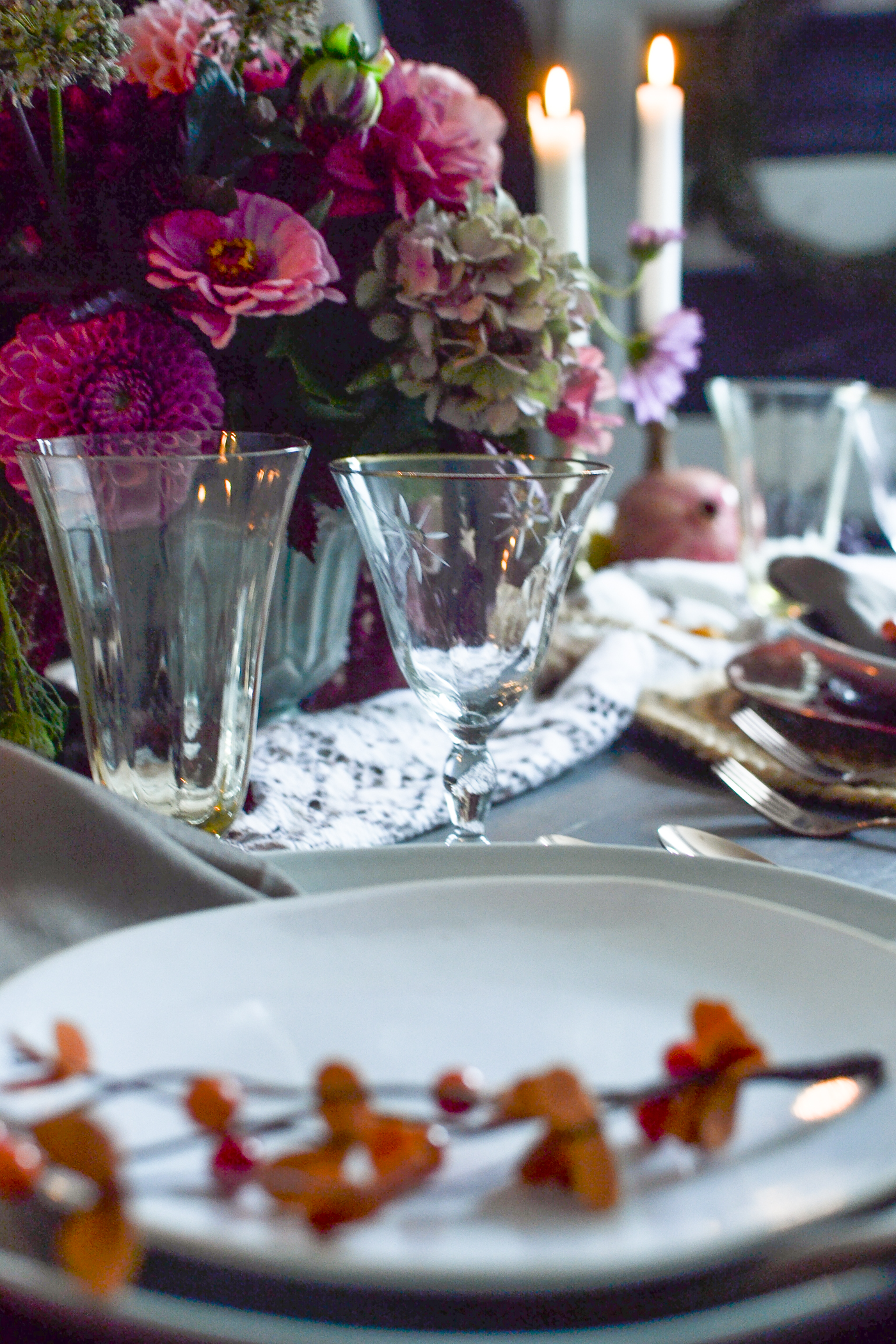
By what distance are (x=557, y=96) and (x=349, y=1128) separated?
97cm

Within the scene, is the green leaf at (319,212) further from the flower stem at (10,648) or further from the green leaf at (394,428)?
the flower stem at (10,648)

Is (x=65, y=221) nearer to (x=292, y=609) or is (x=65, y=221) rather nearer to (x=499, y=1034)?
(x=292, y=609)

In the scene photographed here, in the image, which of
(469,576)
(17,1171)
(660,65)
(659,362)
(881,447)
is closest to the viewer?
(17,1171)

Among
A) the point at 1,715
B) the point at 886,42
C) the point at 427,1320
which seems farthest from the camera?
the point at 886,42

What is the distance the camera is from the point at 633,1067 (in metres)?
0.23

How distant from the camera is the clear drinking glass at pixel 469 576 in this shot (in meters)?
0.41

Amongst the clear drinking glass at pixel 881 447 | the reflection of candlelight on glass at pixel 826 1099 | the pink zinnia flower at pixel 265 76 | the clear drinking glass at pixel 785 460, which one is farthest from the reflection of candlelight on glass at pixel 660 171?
the reflection of candlelight on glass at pixel 826 1099

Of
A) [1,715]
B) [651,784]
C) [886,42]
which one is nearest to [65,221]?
[1,715]

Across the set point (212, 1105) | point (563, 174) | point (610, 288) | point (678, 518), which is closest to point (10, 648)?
point (212, 1105)

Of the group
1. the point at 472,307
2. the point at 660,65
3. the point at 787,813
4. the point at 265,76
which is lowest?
the point at 787,813

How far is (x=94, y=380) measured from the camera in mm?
476

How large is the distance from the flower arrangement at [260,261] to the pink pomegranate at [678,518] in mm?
544

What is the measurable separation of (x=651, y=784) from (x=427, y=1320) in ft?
1.37

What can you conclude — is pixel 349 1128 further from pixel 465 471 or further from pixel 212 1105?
pixel 465 471
